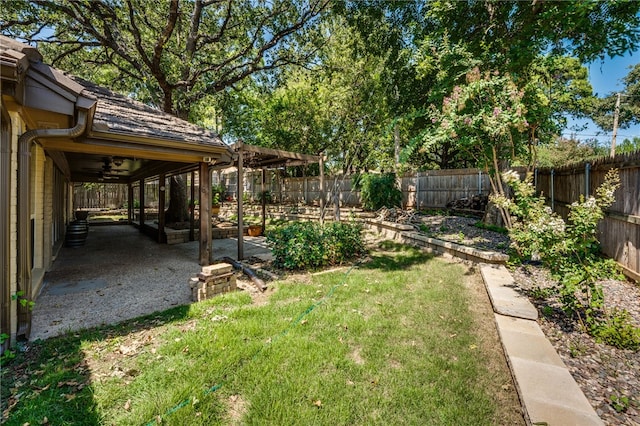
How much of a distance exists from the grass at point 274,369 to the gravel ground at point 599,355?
600mm

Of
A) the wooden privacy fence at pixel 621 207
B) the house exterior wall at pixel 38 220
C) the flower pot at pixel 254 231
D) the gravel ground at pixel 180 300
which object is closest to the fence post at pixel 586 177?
the wooden privacy fence at pixel 621 207

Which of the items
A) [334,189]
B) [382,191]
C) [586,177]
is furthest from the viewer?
[334,189]

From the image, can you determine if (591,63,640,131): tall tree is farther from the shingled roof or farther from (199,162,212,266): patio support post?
the shingled roof

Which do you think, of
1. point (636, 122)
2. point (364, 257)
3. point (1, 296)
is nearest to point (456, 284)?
point (364, 257)

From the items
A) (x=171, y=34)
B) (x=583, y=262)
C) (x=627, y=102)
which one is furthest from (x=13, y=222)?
(x=627, y=102)

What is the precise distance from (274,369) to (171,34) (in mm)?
10616

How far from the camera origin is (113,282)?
5.12 metres

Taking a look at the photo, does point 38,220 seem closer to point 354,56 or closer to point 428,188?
point 354,56

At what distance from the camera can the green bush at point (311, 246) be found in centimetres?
569

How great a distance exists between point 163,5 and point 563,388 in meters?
12.7

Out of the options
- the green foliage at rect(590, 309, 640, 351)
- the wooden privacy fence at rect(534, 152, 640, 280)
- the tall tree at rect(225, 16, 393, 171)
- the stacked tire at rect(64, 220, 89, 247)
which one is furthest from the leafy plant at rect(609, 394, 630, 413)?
the stacked tire at rect(64, 220, 89, 247)

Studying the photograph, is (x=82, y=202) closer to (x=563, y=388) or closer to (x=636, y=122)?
(x=563, y=388)

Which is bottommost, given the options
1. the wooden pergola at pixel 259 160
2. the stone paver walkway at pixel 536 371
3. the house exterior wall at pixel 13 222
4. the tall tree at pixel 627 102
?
the stone paver walkway at pixel 536 371

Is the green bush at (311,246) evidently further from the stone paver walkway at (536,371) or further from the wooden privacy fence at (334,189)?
the wooden privacy fence at (334,189)
